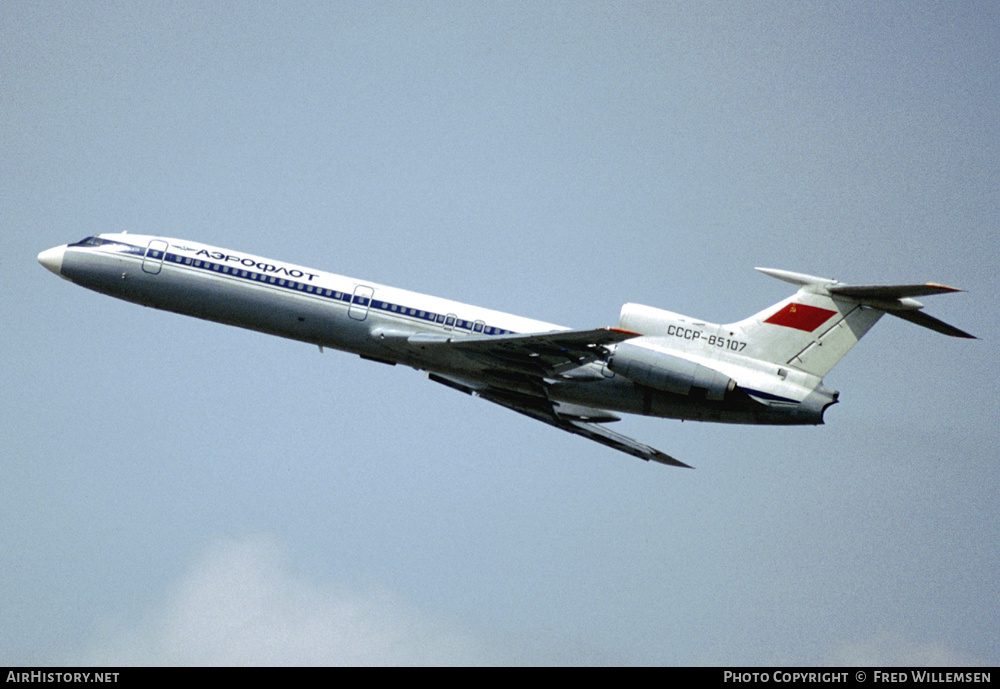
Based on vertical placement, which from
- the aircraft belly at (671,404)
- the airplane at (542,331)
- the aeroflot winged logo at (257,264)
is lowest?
the aircraft belly at (671,404)

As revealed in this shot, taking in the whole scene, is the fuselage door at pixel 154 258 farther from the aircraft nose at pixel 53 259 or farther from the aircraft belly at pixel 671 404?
the aircraft belly at pixel 671 404

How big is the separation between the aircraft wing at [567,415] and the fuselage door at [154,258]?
8.94m

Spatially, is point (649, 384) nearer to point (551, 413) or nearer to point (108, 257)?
point (551, 413)

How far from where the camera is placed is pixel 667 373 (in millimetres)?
33031

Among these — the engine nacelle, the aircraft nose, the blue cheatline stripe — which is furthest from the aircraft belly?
the aircraft nose

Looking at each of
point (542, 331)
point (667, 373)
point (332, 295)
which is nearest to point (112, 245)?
point (332, 295)

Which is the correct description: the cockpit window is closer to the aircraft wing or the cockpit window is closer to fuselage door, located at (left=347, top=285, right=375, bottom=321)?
fuselage door, located at (left=347, top=285, right=375, bottom=321)

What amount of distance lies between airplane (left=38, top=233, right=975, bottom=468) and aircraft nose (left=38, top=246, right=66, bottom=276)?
84cm

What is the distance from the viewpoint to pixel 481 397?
122 feet

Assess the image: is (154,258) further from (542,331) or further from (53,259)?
(542,331)

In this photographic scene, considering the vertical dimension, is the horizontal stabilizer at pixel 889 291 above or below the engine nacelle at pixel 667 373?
above

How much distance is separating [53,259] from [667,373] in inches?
761

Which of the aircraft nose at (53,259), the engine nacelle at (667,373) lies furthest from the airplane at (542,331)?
the aircraft nose at (53,259)

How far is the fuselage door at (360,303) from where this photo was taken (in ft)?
113
